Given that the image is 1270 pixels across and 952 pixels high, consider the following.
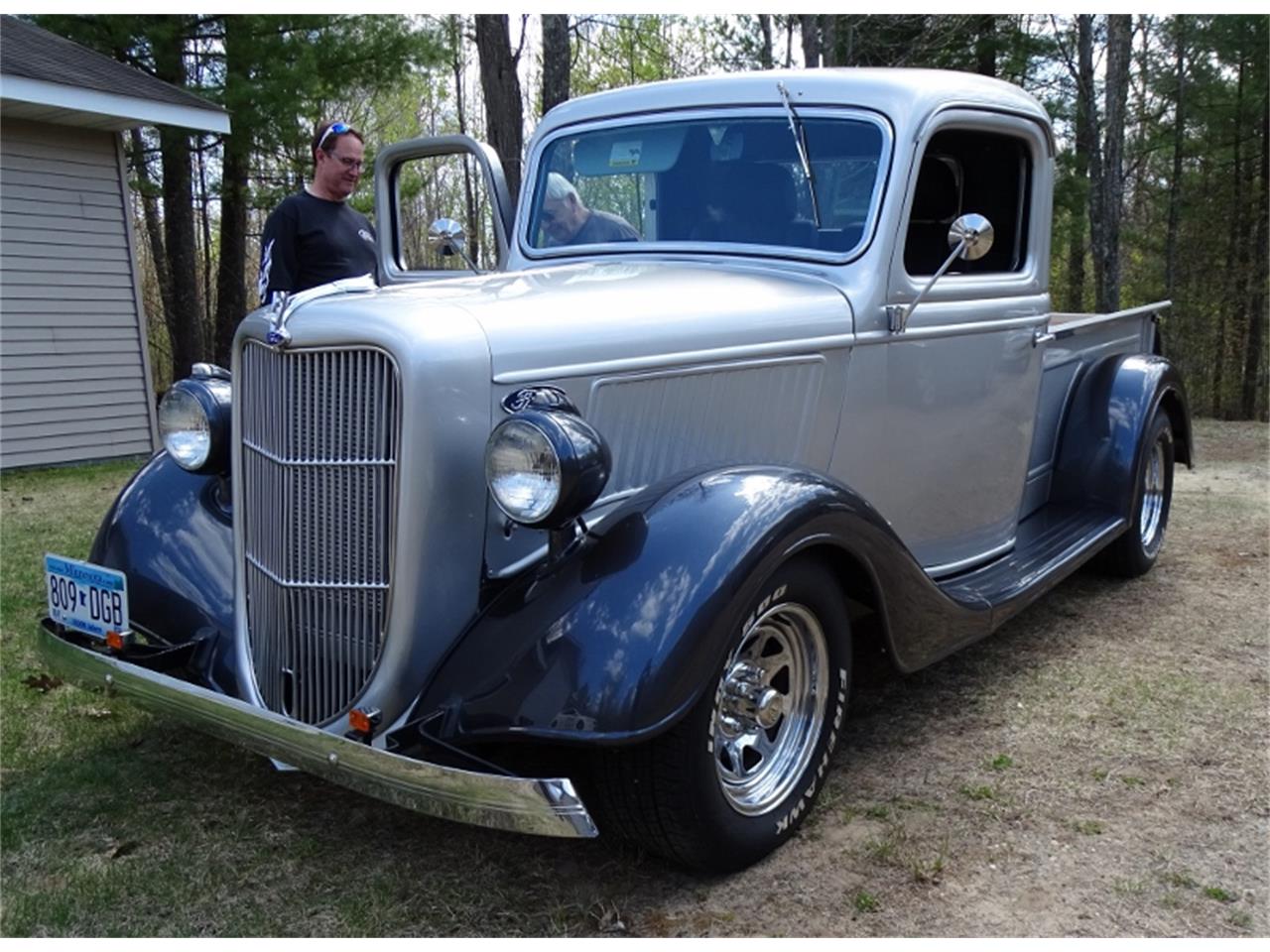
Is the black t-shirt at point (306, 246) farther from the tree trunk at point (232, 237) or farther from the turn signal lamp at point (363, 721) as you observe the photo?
the tree trunk at point (232, 237)

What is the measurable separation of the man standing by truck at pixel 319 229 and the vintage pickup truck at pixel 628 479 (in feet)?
1.91

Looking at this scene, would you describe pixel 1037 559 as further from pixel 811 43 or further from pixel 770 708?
pixel 811 43

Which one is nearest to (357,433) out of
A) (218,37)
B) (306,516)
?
(306,516)

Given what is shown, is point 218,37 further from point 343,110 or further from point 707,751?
point 707,751

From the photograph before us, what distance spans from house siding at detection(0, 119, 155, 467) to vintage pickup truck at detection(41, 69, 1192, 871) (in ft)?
21.9

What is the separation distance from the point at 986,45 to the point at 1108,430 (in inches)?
519

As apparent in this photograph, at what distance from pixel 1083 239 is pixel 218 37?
13792mm

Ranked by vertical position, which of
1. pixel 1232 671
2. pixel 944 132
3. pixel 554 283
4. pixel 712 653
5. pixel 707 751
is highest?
pixel 944 132

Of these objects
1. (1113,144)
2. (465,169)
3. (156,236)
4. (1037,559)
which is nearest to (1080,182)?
(1113,144)

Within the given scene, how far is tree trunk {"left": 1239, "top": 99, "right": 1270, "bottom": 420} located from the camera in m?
19.0

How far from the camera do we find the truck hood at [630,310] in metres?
2.60

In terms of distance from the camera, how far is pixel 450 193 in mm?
25578

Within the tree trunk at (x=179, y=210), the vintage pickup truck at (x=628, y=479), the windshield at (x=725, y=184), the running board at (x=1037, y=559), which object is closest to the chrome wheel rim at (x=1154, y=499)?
the running board at (x=1037, y=559)

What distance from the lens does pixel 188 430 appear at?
3.22m
